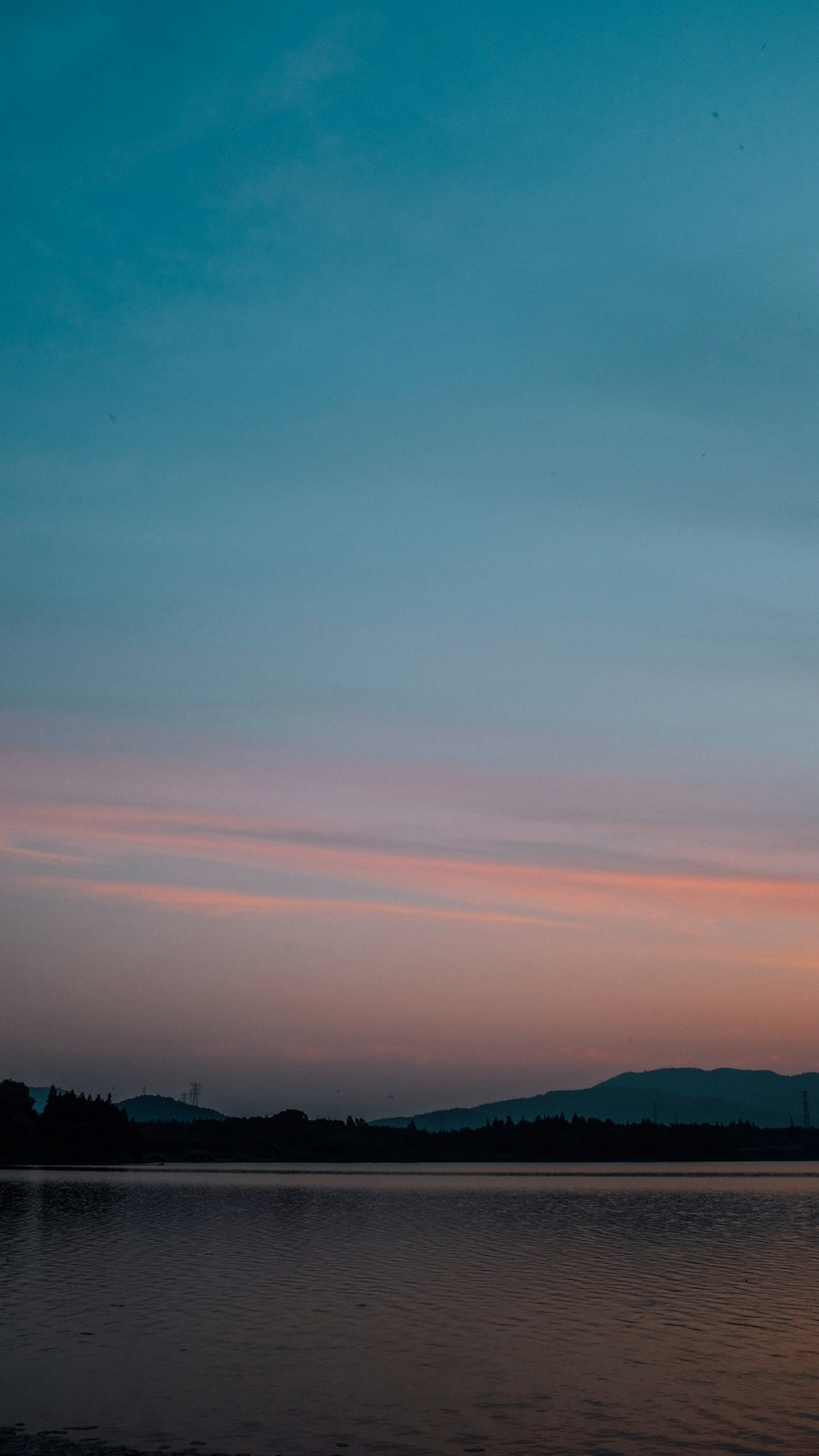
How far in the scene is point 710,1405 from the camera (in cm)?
3500

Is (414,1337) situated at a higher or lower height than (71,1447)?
lower

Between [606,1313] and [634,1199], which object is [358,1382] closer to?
[606,1313]

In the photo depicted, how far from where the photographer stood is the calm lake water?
3209cm

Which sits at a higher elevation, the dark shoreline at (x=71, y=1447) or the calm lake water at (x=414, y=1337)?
the dark shoreline at (x=71, y=1447)

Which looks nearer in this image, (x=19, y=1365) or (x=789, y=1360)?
(x=19, y=1365)

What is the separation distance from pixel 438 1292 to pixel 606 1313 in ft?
30.6

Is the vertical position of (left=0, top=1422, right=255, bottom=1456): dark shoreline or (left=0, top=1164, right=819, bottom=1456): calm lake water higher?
(left=0, top=1422, right=255, bottom=1456): dark shoreline

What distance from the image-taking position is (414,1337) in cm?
4553

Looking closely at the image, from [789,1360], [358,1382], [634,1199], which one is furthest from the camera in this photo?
[634,1199]

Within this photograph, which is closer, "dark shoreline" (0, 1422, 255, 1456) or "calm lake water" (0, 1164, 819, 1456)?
"dark shoreline" (0, 1422, 255, 1456)

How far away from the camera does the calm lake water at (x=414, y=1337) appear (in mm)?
32094

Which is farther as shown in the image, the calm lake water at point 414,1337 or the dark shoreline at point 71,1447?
the calm lake water at point 414,1337

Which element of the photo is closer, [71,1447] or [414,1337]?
[71,1447]

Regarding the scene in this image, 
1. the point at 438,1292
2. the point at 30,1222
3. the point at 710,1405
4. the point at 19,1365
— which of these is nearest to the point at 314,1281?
the point at 438,1292
